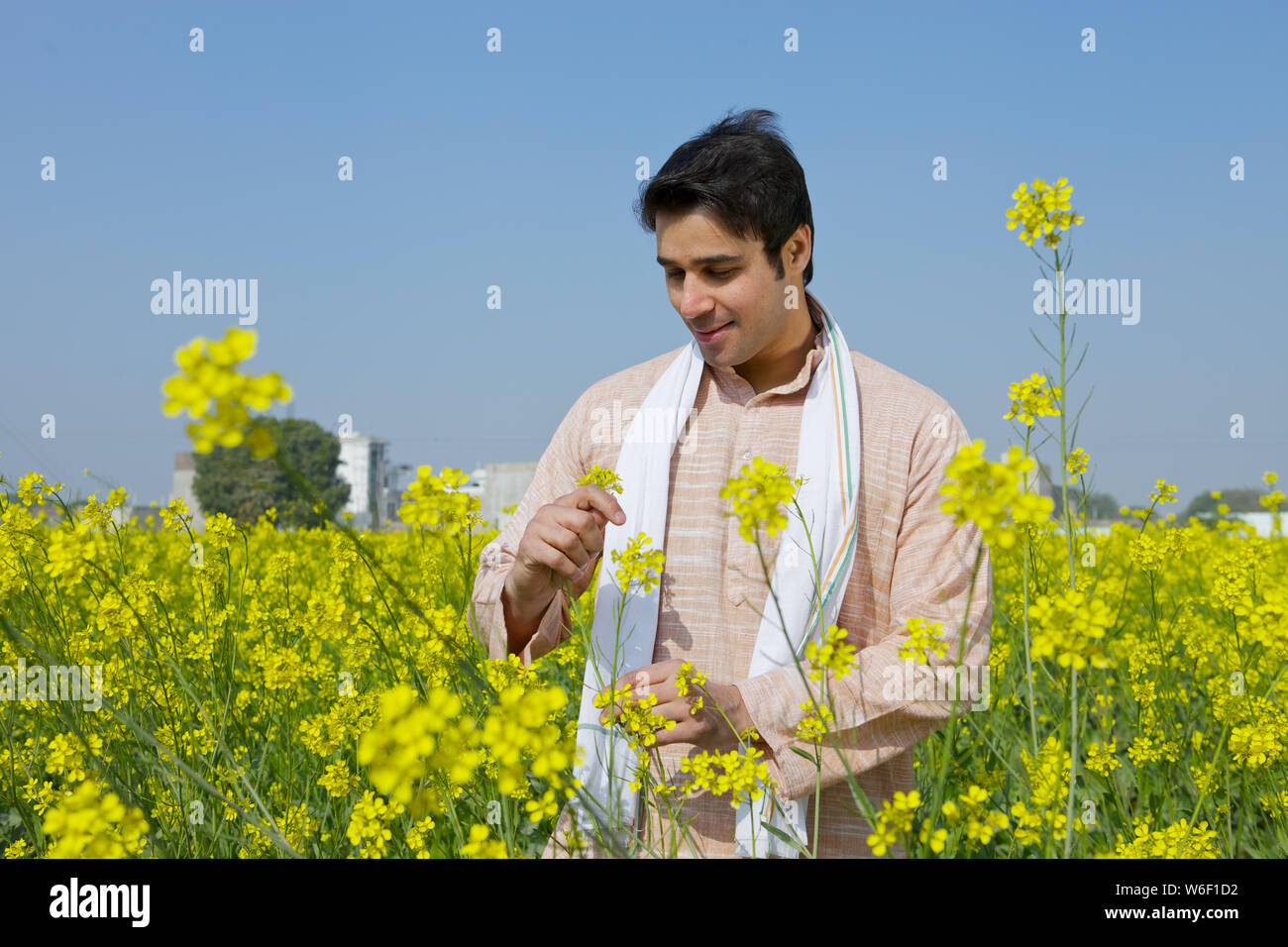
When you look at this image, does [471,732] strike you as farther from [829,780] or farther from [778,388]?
[778,388]

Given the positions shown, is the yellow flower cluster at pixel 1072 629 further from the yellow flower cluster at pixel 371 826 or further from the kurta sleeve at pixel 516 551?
the yellow flower cluster at pixel 371 826

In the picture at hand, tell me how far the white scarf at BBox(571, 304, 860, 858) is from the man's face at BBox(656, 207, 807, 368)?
0.66 feet

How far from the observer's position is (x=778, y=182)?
5.95ft

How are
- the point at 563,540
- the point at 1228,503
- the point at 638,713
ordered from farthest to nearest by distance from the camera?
the point at 1228,503 → the point at 563,540 → the point at 638,713

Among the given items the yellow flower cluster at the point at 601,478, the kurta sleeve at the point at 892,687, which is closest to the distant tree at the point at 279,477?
the yellow flower cluster at the point at 601,478

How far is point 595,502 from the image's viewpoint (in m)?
1.44

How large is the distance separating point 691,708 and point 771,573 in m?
0.41

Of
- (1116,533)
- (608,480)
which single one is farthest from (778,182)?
(1116,533)

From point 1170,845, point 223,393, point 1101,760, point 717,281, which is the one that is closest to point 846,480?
point 717,281

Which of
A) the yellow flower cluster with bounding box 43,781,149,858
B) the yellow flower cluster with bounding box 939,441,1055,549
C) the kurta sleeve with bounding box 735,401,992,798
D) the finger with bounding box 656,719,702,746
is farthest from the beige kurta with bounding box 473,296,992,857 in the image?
the yellow flower cluster with bounding box 43,781,149,858

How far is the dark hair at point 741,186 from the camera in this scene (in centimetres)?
172

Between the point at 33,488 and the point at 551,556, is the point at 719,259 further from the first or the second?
the point at 33,488
